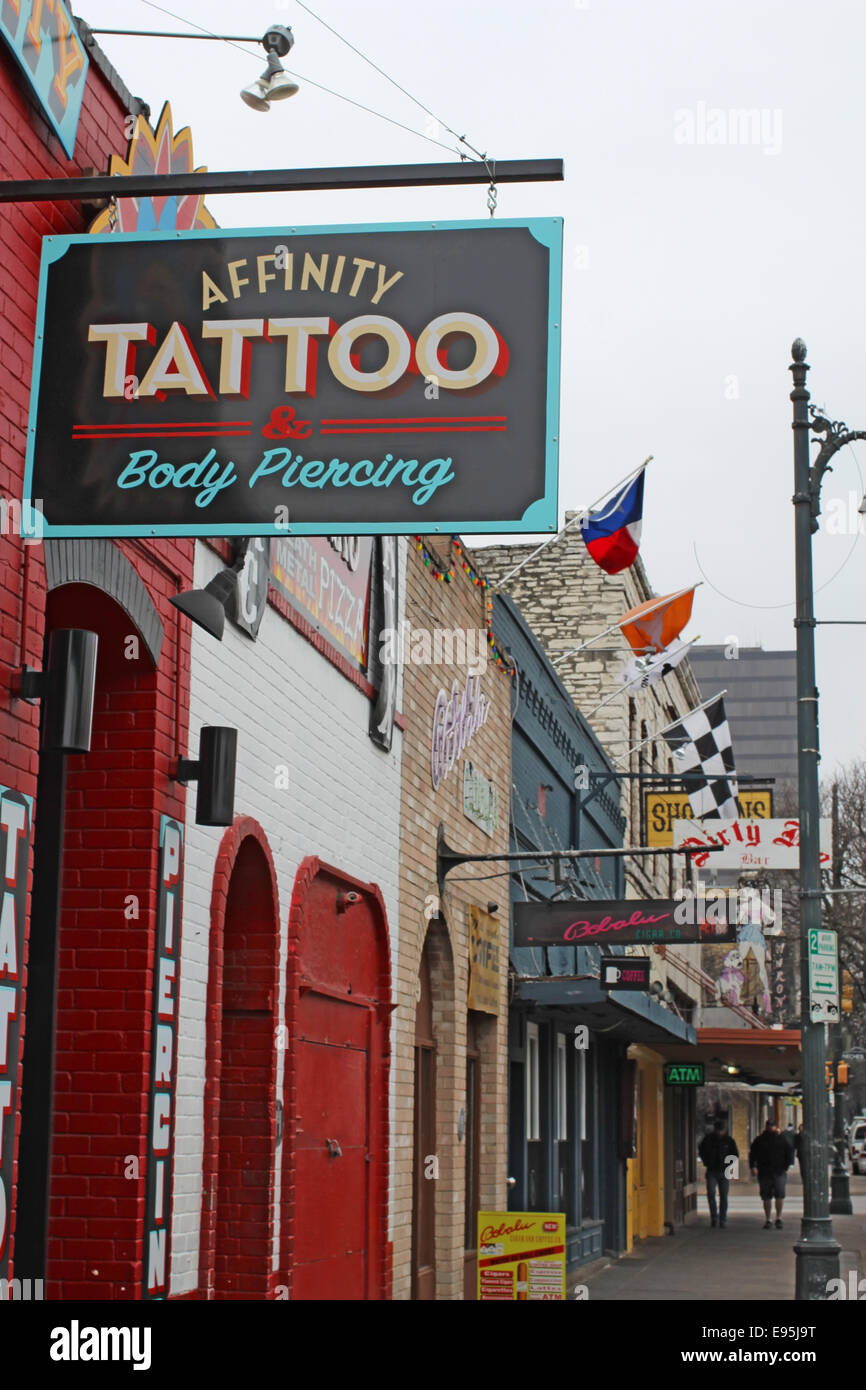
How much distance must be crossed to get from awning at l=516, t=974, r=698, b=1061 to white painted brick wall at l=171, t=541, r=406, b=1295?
14.3 ft

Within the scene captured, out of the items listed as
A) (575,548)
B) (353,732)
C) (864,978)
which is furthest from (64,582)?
(864,978)

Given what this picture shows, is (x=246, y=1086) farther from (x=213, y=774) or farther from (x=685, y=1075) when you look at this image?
(x=685, y=1075)

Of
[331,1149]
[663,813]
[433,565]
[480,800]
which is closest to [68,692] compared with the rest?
[331,1149]

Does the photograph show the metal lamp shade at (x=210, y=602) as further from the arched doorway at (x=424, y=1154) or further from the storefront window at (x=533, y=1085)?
the storefront window at (x=533, y=1085)

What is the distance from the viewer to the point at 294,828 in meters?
9.70

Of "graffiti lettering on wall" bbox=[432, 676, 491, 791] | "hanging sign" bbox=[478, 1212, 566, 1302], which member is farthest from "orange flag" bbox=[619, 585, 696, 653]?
"hanging sign" bbox=[478, 1212, 566, 1302]

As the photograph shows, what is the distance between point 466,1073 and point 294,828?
18.2 ft

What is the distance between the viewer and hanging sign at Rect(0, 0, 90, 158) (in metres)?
6.22

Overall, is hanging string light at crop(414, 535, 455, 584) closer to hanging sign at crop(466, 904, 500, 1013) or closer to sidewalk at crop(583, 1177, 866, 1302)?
hanging sign at crop(466, 904, 500, 1013)

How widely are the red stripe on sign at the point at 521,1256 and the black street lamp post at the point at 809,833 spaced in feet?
8.09

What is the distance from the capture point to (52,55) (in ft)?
21.5

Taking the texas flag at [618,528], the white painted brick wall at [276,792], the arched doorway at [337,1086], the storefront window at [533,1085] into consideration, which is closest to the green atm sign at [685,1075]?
the storefront window at [533,1085]

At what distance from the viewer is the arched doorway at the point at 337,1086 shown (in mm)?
9672

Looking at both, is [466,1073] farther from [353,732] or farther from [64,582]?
[64,582]
